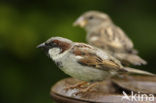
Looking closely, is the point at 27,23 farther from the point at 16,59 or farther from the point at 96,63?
the point at 96,63

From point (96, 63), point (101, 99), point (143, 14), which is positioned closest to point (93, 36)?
point (143, 14)

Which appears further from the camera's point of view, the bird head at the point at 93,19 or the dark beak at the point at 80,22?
the bird head at the point at 93,19

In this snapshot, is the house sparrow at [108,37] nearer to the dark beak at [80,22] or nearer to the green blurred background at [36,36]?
the dark beak at [80,22]

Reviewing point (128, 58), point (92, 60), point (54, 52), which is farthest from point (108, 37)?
point (54, 52)

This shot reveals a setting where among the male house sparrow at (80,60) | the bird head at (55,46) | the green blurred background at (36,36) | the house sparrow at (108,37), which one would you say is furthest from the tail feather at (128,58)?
the bird head at (55,46)

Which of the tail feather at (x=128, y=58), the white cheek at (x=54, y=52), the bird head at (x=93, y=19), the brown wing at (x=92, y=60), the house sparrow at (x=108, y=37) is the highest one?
the white cheek at (x=54, y=52)
